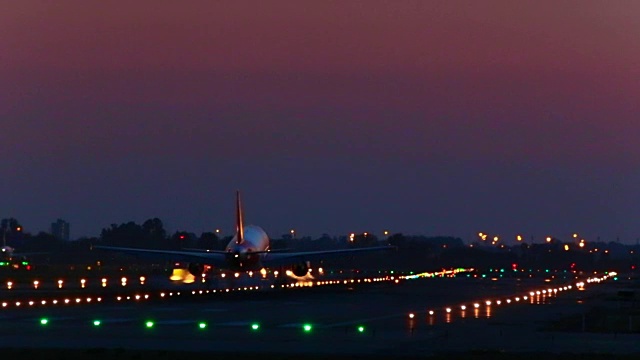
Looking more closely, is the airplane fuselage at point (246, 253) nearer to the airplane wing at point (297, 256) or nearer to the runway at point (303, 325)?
the airplane wing at point (297, 256)

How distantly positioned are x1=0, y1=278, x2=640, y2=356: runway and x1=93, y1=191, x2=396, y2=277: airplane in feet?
67.9

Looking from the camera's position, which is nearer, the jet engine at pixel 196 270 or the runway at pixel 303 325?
the runway at pixel 303 325

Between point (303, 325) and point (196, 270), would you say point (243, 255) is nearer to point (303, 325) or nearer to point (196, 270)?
point (196, 270)

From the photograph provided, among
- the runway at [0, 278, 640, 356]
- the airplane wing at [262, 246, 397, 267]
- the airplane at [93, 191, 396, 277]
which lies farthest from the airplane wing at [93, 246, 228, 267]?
the runway at [0, 278, 640, 356]

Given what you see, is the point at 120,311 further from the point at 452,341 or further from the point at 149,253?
the point at 149,253

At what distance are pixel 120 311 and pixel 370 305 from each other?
504 inches

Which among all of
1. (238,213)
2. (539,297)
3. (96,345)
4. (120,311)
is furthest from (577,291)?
(96,345)

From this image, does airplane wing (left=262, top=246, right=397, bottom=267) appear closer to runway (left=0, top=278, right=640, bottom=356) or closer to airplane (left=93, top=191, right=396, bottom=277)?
airplane (left=93, top=191, right=396, bottom=277)

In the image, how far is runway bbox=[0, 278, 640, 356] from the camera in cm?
3575

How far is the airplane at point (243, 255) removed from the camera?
88812mm

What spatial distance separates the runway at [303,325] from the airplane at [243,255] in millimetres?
20707

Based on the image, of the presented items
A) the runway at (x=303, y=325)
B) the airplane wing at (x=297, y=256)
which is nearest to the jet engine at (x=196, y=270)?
the airplane wing at (x=297, y=256)

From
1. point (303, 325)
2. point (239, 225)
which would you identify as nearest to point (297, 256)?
point (239, 225)

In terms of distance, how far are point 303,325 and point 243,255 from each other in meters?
44.1
